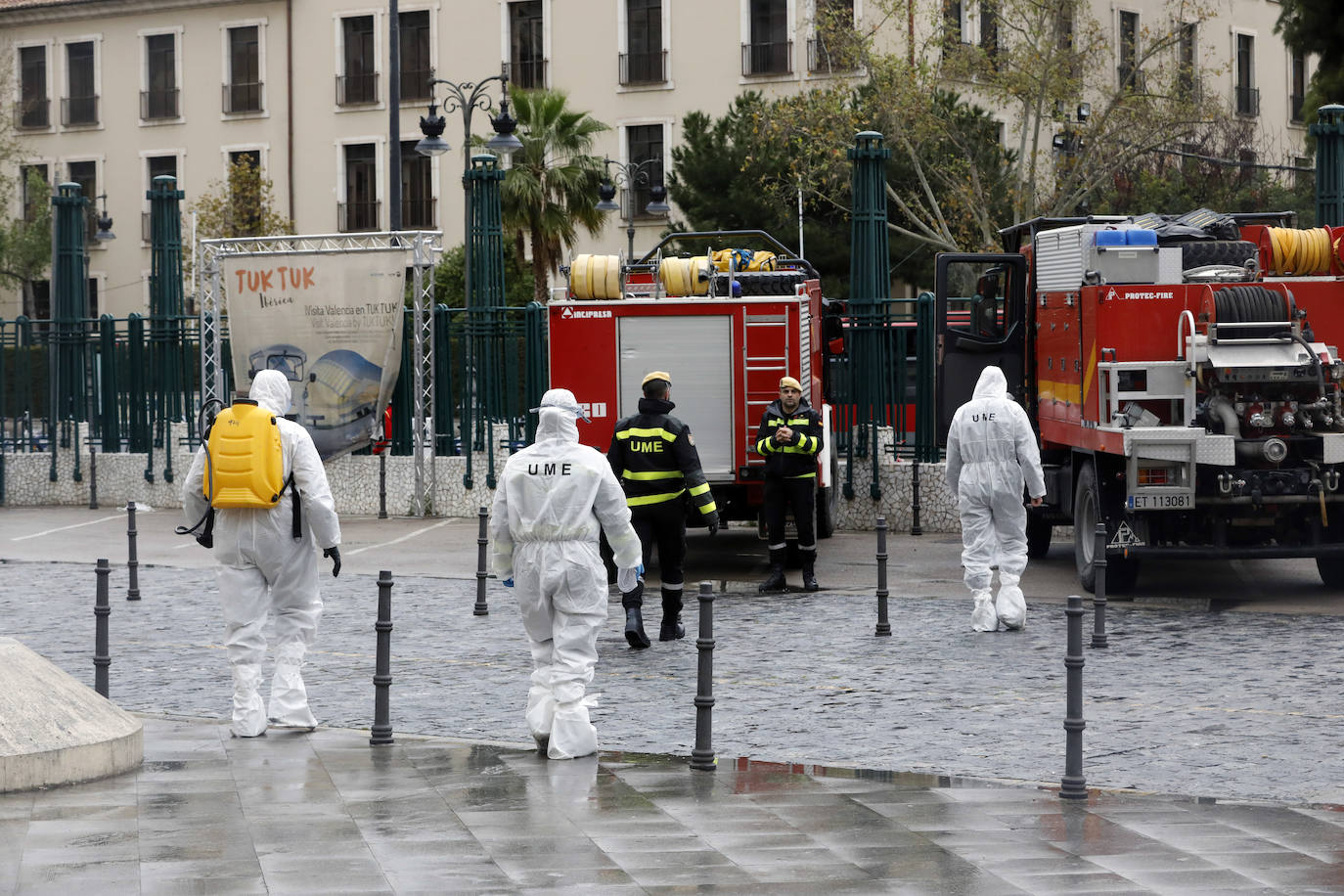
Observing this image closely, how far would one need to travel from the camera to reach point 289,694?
32.1ft

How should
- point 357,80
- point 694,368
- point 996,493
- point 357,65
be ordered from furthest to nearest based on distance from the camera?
point 357,65
point 357,80
point 694,368
point 996,493

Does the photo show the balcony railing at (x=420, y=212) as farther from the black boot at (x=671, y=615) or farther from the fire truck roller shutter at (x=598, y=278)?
the black boot at (x=671, y=615)

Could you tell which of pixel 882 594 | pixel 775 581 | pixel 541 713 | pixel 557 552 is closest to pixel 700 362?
pixel 775 581

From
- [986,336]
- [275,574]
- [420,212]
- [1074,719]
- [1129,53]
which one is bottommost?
[1074,719]

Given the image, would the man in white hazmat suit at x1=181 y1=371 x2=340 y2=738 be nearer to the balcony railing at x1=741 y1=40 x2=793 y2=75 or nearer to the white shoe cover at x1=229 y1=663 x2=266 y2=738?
the white shoe cover at x1=229 y1=663 x2=266 y2=738

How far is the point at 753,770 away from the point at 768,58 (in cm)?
4166

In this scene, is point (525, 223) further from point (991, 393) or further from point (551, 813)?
point (551, 813)

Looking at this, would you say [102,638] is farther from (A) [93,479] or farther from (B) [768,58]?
(B) [768,58]

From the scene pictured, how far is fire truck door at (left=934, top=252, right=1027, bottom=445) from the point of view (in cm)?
1784

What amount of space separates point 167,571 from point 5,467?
928 centimetres

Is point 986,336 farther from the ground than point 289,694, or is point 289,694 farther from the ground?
point 986,336

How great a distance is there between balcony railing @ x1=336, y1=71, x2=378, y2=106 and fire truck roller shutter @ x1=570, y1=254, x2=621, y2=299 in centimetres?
3694

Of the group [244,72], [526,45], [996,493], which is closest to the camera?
[996,493]

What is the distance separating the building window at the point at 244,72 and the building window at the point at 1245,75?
91.8 ft
